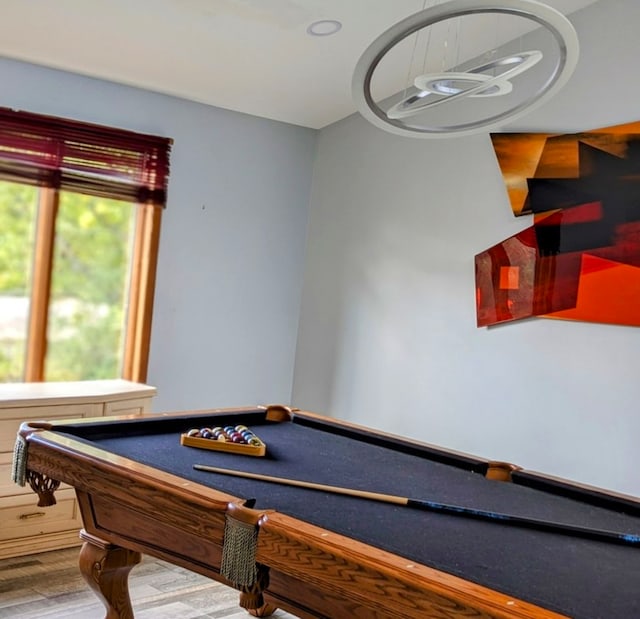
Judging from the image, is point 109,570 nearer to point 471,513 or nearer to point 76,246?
point 471,513

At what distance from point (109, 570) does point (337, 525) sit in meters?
0.96

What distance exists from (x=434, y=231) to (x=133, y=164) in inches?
66.8

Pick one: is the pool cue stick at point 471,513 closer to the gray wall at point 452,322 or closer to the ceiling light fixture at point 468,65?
the ceiling light fixture at point 468,65

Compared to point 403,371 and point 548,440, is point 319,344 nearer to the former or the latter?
point 403,371

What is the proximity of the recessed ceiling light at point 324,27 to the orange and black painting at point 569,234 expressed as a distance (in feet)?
3.07

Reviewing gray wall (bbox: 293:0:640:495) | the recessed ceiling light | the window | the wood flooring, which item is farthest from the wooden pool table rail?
the recessed ceiling light

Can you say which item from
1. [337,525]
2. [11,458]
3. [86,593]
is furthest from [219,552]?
[11,458]

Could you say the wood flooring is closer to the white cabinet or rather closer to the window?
the white cabinet

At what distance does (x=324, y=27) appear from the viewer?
3.31 m

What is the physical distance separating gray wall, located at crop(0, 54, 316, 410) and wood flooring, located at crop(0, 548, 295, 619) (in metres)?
1.27

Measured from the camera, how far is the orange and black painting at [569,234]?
2.94 meters

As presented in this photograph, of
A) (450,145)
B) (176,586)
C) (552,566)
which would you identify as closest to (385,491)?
(552,566)

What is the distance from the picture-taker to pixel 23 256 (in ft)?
12.1

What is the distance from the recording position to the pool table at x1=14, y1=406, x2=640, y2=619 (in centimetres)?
141
